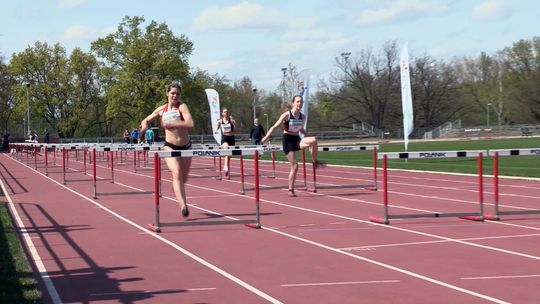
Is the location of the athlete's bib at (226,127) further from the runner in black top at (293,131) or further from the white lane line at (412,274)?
the white lane line at (412,274)

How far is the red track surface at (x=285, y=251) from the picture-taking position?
23.0 feet

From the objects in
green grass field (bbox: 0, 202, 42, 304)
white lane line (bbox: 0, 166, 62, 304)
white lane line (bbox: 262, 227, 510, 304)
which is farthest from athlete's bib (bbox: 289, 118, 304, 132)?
green grass field (bbox: 0, 202, 42, 304)

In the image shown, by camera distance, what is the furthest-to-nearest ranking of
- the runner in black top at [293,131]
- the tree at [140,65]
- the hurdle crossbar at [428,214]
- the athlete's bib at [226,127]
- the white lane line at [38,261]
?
the tree at [140,65], the athlete's bib at [226,127], the runner in black top at [293,131], the hurdle crossbar at [428,214], the white lane line at [38,261]

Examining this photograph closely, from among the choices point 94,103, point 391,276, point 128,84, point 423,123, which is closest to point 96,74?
point 94,103

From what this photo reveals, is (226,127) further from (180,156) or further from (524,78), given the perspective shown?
(524,78)

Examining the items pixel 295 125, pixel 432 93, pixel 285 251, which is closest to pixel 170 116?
pixel 285 251

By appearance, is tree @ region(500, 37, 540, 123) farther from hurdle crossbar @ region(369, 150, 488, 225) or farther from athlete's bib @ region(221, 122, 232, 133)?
hurdle crossbar @ region(369, 150, 488, 225)

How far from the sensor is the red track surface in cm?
701

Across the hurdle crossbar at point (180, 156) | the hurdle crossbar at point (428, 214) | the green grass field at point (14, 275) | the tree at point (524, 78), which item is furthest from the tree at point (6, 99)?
the green grass field at point (14, 275)

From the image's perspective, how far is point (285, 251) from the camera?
9.22 metres

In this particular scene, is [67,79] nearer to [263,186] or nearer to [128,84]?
[128,84]

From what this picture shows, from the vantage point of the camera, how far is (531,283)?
23.6 feet

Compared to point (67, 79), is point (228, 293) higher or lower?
lower

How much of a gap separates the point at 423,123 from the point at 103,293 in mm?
87239
